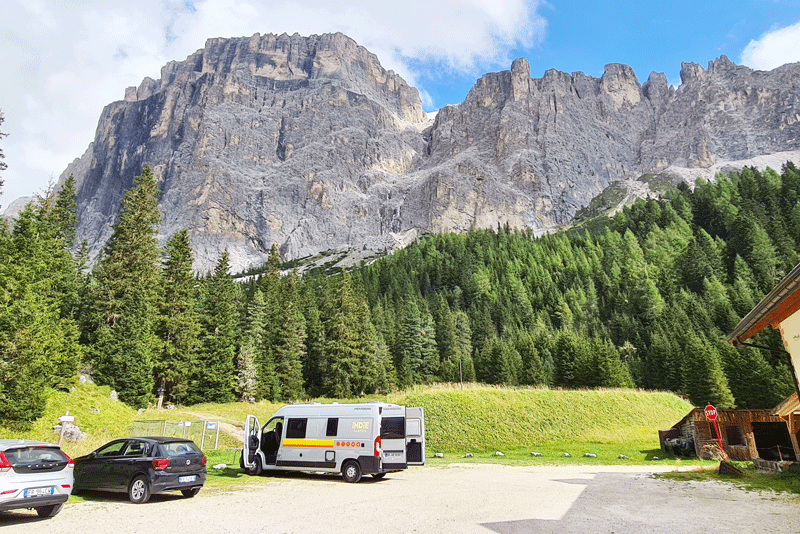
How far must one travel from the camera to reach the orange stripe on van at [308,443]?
17.1 m

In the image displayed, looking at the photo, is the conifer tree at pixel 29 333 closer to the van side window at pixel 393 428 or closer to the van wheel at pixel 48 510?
the van wheel at pixel 48 510

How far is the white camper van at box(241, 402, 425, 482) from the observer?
16562mm

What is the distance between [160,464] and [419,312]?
65384 mm

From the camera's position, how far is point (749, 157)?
7377 inches

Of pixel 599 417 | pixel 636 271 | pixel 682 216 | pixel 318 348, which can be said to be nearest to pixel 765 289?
pixel 636 271

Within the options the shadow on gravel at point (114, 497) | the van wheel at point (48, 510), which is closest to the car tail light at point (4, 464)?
the van wheel at point (48, 510)

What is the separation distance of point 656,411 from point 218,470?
36.8 m

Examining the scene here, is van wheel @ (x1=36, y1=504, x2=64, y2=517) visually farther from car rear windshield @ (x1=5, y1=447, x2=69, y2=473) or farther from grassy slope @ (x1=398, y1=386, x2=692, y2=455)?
grassy slope @ (x1=398, y1=386, x2=692, y2=455)

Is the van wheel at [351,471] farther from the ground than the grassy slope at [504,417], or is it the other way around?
the grassy slope at [504,417]

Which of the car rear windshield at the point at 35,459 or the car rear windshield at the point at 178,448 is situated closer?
the car rear windshield at the point at 35,459

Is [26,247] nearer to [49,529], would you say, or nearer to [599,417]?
[49,529]

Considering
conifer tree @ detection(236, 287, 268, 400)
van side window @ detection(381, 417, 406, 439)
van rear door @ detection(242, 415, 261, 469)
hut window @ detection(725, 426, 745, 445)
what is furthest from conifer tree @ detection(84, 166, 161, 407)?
hut window @ detection(725, 426, 745, 445)

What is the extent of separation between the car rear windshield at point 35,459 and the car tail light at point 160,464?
2.01 m

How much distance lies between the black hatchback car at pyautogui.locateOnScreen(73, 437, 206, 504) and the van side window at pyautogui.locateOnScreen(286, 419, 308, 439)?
15.9ft
